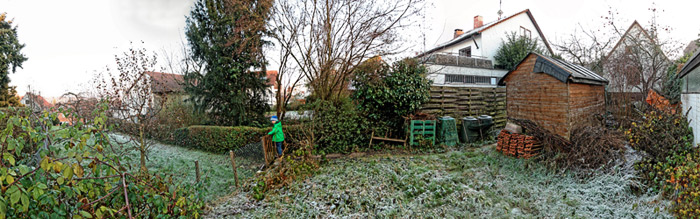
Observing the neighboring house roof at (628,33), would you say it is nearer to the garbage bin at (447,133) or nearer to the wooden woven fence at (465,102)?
the wooden woven fence at (465,102)

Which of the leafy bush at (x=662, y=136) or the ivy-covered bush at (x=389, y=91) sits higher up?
the ivy-covered bush at (x=389, y=91)

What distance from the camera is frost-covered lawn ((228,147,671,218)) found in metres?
4.14

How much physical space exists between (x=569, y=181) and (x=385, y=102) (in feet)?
15.5

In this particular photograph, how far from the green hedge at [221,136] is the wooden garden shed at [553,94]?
18.9ft

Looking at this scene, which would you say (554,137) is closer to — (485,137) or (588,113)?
(588,113)

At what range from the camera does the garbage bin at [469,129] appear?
9.36 metres

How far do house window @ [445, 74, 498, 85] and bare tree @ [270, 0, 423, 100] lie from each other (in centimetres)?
840

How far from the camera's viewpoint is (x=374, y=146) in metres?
8.70

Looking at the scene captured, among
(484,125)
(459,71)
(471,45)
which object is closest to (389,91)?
(484,125)

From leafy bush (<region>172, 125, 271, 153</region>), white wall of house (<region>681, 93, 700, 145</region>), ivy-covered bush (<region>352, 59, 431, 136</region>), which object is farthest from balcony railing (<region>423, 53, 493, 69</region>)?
white wall of house (<region>681, 93, 700, 145</region>)

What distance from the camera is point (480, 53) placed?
19.4 m

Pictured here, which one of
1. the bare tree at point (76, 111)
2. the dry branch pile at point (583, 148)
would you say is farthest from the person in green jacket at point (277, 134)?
the dry branch pile at point (583, 148)

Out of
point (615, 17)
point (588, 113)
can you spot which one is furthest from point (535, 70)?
point (615, 17)

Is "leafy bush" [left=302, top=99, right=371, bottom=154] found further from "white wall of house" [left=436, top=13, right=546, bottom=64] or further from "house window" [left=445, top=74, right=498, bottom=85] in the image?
"white wall of house" [left=436, top=13, right=546, bottom=64]
